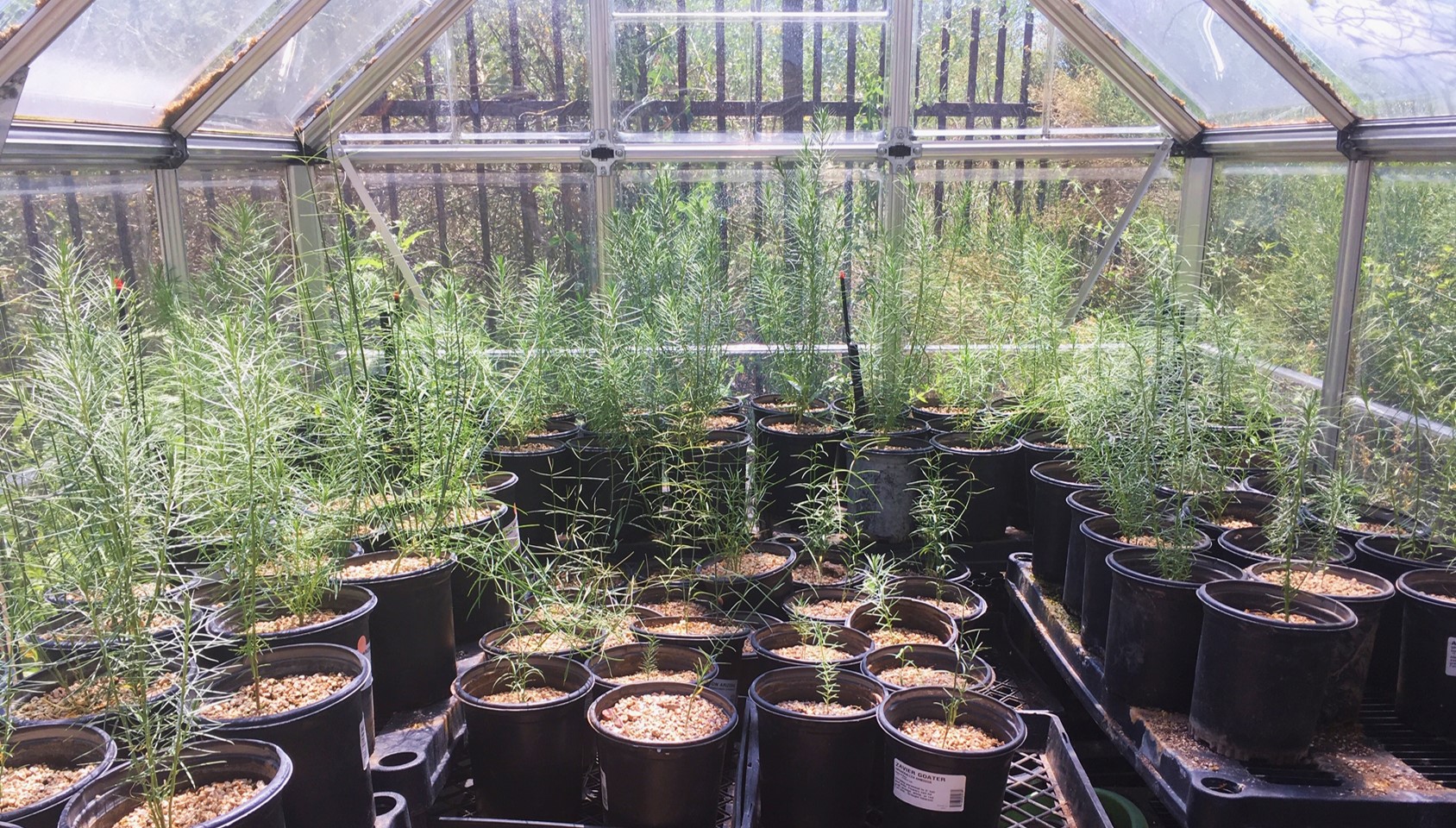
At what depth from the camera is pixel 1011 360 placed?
164 inches

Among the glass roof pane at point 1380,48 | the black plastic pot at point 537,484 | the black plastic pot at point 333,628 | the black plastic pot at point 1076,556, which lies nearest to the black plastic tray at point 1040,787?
the black plastic pot at point 1076,556

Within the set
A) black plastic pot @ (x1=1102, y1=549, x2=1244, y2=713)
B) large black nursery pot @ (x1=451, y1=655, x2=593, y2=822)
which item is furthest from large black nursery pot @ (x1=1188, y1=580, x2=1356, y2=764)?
large black nursery pot @ (x1=451, y1=655, x2=593, y2=822)

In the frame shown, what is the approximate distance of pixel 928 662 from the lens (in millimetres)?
2400

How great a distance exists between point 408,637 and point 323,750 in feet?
1.71

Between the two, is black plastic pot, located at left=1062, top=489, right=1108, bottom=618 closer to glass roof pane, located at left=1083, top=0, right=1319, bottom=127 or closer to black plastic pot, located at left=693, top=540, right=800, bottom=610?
black plastic pot, located at left=693, top=540, right=800, bottom=610

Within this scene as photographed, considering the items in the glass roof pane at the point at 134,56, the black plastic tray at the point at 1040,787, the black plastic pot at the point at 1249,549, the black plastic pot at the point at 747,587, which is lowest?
the black plastic tray at the point at 1040,787

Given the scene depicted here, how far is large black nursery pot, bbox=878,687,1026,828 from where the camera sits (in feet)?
6.27

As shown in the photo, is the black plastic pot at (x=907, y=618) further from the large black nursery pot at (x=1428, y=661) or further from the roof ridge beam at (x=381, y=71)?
the roof ridge beam at (x=381, y=71)

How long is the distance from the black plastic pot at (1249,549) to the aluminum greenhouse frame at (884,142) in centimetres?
123

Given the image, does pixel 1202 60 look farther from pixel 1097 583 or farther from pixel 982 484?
pixel 1097 583

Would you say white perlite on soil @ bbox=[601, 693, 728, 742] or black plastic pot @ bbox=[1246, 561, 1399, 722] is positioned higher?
black plastic pot @ bbox=[1246, 561, 1399, 722]

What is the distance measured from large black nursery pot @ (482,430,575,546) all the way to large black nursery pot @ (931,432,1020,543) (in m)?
1.33

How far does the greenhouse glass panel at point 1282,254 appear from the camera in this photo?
12.0ft

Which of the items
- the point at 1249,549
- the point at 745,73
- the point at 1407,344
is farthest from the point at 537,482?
the point at 1407,344
